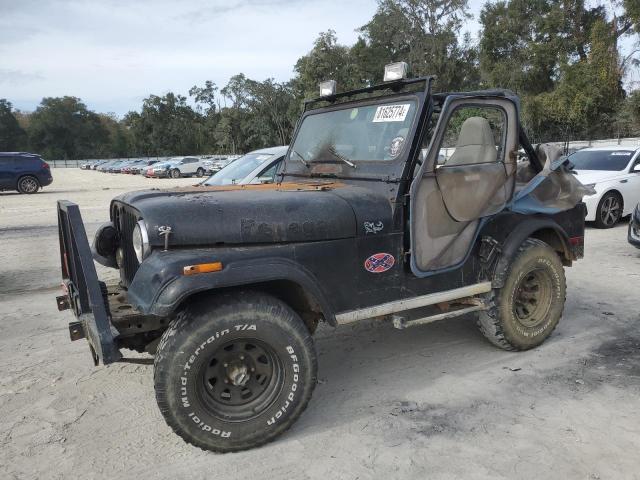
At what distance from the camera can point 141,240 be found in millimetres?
2959

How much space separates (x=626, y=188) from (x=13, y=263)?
36.2 feet

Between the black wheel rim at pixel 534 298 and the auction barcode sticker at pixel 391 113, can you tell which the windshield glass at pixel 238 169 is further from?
the black wheel rim at pixel 534 298

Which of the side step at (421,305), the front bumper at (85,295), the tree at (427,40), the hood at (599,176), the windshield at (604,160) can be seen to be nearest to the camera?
the front bumper at (85,295)

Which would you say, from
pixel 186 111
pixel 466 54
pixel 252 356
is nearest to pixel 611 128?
pixel 466 54

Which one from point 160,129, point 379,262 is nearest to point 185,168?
point 379,262

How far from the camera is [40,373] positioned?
4133 mm

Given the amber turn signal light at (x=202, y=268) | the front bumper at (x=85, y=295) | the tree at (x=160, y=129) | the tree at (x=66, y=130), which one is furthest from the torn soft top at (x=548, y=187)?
the tree at (x=66, y=130)

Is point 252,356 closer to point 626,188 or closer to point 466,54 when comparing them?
point 626,188

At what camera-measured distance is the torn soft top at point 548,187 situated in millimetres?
4270

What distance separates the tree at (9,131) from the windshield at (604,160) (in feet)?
274

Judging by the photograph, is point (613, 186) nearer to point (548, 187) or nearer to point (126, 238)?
point (548, 187)

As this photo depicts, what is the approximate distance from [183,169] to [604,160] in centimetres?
2883

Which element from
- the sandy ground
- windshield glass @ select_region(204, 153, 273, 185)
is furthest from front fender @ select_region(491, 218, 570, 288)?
windshield glass @ select_region(204, 153, 273, 185)

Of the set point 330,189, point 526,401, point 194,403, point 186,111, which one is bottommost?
point 526,401
